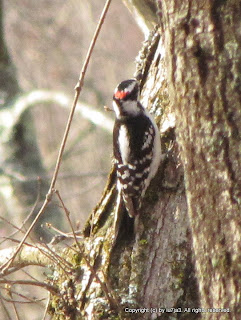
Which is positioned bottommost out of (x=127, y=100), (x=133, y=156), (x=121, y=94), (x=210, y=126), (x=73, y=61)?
(x=210, y=126)

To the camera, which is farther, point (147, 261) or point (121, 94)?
point (121, 94)

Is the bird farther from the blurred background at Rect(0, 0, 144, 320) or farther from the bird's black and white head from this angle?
the blurred background at Rect(0, 0, 144, 320)

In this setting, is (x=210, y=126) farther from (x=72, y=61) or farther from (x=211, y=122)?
(x=72, y=61)

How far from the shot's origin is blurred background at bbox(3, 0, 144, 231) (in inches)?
590

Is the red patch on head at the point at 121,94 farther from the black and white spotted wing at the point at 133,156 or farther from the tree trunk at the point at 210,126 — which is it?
the tree trunk at the point at 210,126

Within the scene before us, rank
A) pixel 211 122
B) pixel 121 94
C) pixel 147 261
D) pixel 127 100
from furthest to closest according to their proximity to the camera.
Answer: pixel 121 94 < pixel 127 100 < pixel 147 261 < pixel 211 122

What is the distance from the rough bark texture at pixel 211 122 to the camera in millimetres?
2564

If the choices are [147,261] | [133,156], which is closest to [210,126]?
[147,261]

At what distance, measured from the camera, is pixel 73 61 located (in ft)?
55.7

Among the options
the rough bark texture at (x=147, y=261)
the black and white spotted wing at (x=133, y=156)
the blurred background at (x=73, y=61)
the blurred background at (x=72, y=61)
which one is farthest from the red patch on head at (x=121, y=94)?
the blurred background at (x=73, y=61)

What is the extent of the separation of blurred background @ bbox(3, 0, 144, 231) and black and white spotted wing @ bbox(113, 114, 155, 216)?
9.39 metres

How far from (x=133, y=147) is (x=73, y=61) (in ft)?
40.7

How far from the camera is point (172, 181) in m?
4.11

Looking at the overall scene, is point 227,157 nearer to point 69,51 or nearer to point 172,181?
point 172,181
